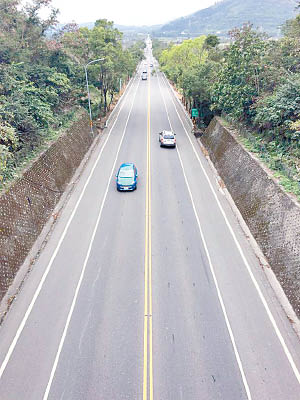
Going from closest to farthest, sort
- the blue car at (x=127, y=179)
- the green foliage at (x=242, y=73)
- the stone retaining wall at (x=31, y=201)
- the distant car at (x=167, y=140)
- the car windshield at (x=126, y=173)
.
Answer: the stone retaining wall at (x=31, y=201) < the blue car at (x=127, y=179) < the car windshield at (x=126, y=173) < the green foliage at (x=242, y=73) < the distant car at (x=167, y=140)

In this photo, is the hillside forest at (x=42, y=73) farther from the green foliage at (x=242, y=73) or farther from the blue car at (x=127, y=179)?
the green foliage at (x=242, y=73)

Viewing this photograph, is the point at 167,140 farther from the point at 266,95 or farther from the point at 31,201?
the point at 31,201

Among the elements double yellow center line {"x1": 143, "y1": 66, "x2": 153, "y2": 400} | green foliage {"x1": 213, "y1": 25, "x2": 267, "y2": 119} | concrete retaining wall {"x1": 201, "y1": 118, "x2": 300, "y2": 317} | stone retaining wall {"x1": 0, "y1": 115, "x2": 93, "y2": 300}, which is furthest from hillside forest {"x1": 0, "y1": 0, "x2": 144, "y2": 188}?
concrete retaining wall {"x1": 201, "y1": 118, "x2": 300, "y2": 317}

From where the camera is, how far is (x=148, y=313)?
1191 cm

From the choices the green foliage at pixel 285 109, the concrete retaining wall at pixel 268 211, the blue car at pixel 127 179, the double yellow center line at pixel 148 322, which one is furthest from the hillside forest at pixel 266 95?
the blue car at pixel 127 179

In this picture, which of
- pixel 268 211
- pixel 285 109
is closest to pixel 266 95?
pixel 285 109

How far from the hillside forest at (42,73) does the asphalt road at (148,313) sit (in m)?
6.03

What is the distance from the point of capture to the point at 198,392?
9.18 meters

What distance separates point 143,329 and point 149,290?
6.77ft

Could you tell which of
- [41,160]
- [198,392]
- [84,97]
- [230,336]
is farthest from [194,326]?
[84,97]

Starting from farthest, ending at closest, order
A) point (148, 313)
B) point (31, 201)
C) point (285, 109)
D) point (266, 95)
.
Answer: point (266, 95)
point (285, 109)
point (31, 201)
point (148, 313)

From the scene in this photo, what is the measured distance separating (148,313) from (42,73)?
2544 centimetres

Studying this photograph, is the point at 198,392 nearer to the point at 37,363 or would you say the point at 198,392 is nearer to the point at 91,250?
the point at 37,363

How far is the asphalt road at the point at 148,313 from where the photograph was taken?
9477 millimetres
